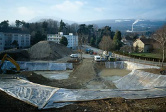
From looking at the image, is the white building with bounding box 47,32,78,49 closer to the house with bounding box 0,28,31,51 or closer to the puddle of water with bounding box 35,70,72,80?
the house with bounding box 0,28,31,51

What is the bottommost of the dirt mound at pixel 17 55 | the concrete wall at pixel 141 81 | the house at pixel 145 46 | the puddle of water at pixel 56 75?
the puddle of water at pixel 56 75

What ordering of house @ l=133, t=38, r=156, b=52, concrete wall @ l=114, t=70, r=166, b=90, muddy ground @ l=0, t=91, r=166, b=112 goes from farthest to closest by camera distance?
1. house @ l=133, t=38, r=156, b=52
2. concrete wall @ l=114, t=70, r=166, b=90
3. muddy ground @ l=0, t=91, r=166, b=112

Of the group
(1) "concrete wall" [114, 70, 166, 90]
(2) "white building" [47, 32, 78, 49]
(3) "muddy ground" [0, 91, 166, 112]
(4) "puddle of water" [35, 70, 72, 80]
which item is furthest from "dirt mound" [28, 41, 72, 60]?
(3) "muddy ground" [0, 91, 166, 112]

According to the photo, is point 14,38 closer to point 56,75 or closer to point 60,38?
point 60,38

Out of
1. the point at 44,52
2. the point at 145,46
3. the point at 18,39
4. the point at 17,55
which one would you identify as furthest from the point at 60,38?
the point at 145,46

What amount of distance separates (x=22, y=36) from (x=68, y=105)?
40.3 meters

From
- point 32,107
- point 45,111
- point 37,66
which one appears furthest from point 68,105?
point 37,66

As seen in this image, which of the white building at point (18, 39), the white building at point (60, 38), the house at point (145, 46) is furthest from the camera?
the white building at point (60, 38)

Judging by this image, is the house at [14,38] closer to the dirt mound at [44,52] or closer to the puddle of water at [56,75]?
the dirt mound at [44,52]

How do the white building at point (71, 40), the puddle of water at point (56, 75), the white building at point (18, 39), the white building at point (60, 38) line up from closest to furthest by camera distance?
the puddle of water at point (56, 75)
the white building at point (18, 39)
the white building at point (60, 38)
the white building at point (71, 40)

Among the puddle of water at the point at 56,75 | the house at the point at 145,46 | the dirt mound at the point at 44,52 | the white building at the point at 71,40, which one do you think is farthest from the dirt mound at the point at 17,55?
the house at the point at 145,46

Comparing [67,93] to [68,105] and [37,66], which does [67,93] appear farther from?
[37,66]

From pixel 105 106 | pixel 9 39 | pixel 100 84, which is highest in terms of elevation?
pixel 9 39

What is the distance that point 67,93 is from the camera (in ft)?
30.7
